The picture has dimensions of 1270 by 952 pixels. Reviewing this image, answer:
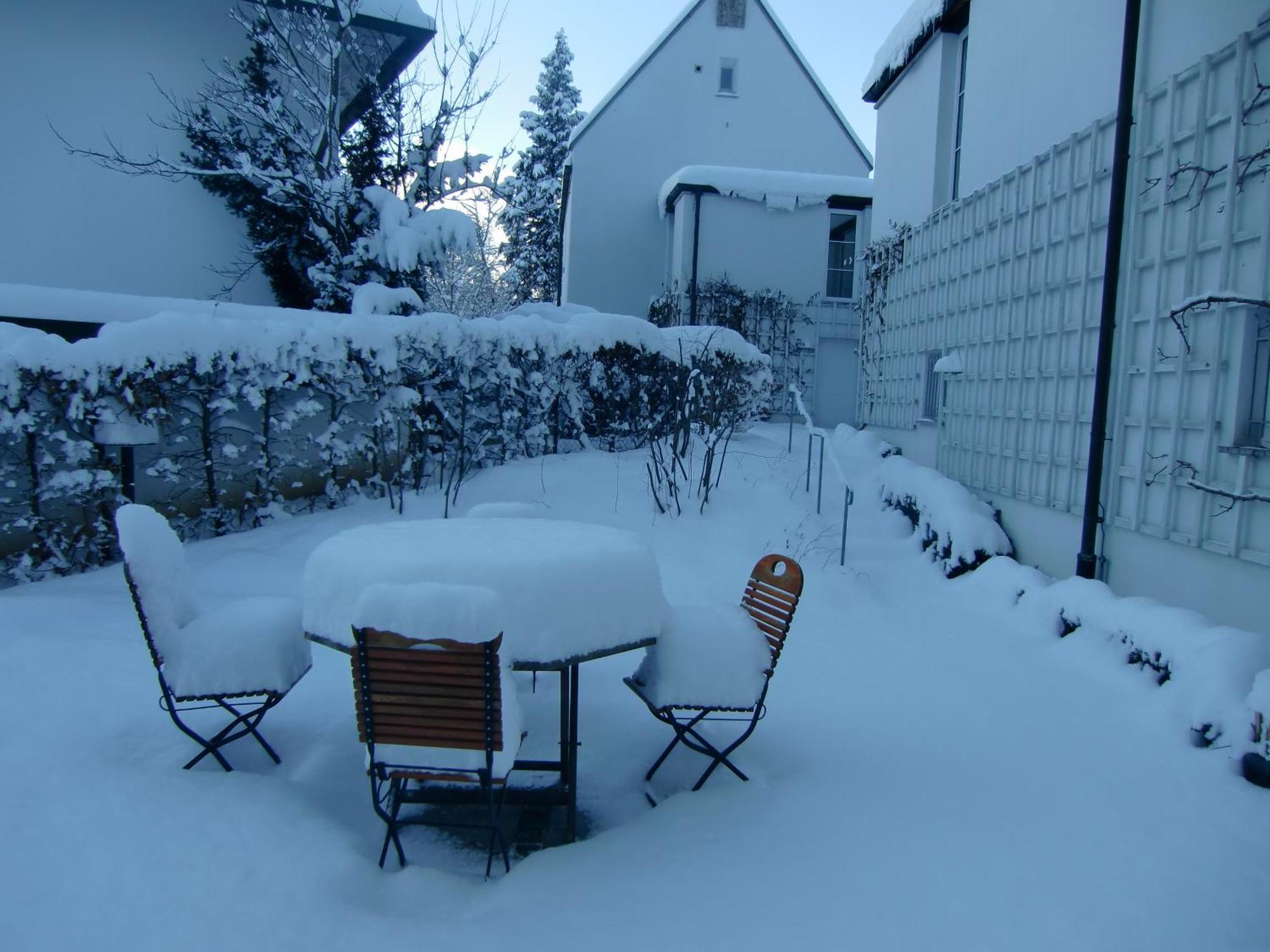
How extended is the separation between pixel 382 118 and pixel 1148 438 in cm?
1095

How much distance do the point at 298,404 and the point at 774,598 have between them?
4.88 meters

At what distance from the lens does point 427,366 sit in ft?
24.2

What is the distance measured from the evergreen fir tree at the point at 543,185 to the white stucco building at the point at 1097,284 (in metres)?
20.6

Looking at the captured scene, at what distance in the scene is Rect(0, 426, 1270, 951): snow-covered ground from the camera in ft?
7.60

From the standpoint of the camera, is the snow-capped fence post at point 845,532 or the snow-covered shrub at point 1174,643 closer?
the snow-covered shrub at point 1174,643

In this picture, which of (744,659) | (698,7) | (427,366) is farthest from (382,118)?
(744,659)

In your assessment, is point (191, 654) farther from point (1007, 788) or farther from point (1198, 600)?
point (1198, 600)

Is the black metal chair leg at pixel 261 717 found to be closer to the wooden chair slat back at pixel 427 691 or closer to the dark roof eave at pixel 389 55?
the wooden chair slat back at pixel 427 691

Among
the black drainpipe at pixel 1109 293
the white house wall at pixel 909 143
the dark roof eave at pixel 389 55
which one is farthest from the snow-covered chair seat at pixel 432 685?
the dark roof eave at pixel 389 55

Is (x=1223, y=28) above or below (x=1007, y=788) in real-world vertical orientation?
above

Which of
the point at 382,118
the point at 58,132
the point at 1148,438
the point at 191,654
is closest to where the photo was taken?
the point at 191,654

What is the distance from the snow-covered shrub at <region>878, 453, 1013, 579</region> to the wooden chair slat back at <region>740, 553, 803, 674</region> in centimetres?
342

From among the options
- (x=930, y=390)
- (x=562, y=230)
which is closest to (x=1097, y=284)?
(x=930, y=390)

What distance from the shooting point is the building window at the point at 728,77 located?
1869 centimetres
